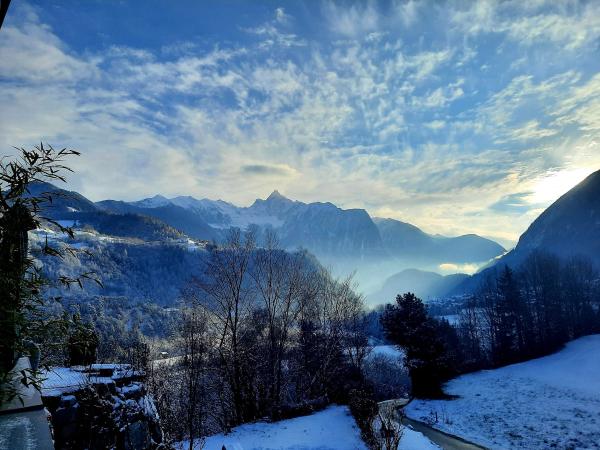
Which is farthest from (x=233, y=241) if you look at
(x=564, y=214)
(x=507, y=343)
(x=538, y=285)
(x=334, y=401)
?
(x=564, y=214)

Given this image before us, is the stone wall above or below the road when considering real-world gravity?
above

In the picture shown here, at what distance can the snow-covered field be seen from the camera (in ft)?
69.6

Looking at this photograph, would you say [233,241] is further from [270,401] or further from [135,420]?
[135,420]

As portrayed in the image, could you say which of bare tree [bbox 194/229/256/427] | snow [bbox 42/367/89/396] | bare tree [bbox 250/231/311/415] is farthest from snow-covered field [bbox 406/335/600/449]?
snow [bbox 42/367/89/396]

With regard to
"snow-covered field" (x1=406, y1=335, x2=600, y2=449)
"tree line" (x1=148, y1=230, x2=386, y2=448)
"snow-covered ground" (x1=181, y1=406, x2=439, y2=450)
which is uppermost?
"tree line" (x1=148, y1=230, x2=386, y2=448)

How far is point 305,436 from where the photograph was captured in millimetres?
16750

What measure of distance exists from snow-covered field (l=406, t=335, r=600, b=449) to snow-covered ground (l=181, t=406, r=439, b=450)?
8.27 meters

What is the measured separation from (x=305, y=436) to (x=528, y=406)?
2095 cm

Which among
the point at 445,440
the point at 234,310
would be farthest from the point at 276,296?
the point at 445,440

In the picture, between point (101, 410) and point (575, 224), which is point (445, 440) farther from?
point (575, 224)

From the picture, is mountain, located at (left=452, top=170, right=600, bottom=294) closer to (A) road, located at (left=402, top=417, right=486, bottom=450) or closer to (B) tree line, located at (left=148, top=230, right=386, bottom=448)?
(A) road, located at (left=402, top=417, right=486, bottom=450)

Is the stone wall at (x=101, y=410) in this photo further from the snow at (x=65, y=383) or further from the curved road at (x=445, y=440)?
the curved road at (x=445, y=440)

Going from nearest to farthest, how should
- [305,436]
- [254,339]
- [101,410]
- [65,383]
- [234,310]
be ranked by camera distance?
[101,410], [65,383], [305,436], [234,310], [254,339]

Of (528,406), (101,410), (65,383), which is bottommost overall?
(528,406)
